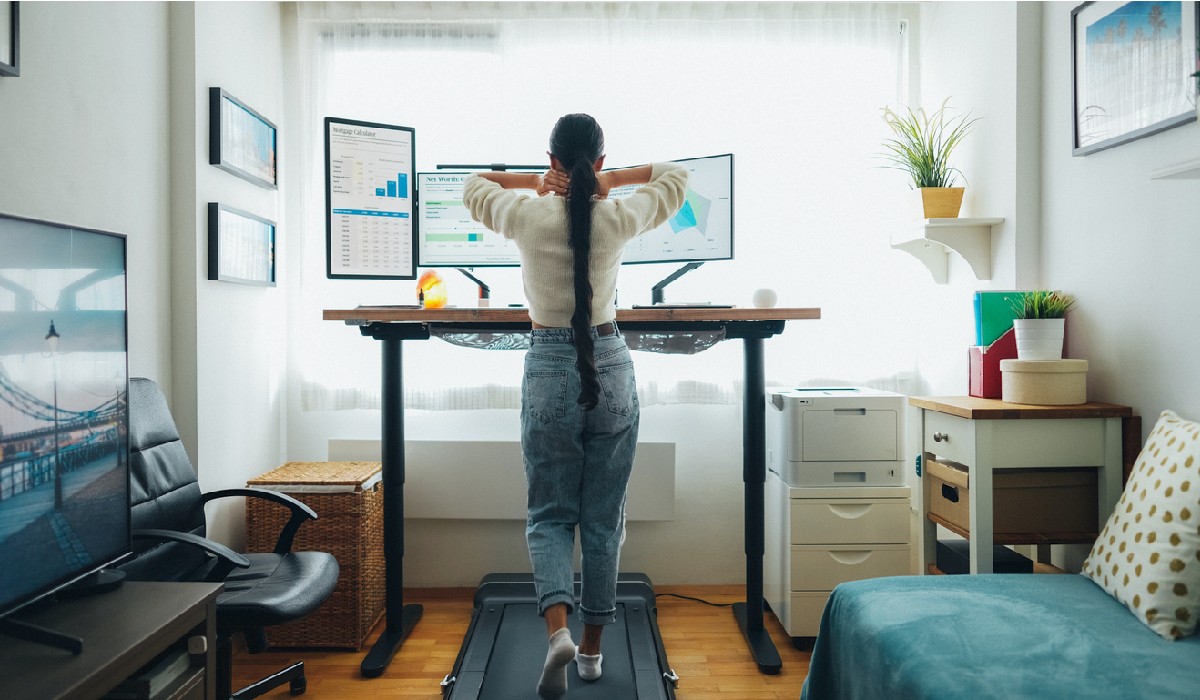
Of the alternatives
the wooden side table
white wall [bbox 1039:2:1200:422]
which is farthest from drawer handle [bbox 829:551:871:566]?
white wall [bbox 1039:2:1200:422]

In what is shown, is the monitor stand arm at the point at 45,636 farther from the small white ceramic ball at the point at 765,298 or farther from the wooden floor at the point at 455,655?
the small white ceramic ball at the point at 765,298

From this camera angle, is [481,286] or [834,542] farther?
[481,286]

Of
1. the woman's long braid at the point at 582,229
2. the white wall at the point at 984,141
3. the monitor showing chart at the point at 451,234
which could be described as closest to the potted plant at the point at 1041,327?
the white wall at the point at 984,141

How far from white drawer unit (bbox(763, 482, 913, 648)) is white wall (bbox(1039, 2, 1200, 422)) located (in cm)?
73

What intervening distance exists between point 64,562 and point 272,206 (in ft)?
6.26

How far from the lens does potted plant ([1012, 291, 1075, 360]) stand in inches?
79.2

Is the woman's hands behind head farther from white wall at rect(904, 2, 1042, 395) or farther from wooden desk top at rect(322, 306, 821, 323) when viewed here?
white wall at rect(904, 2, 1042, 395)

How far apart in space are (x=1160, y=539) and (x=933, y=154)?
165 centimetres

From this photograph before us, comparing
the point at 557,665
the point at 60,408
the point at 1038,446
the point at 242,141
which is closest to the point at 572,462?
the point at 557,665

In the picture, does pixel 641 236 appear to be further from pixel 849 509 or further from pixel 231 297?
pixel 231 297

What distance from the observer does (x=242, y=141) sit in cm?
256

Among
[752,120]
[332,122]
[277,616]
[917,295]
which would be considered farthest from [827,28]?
[277,616]

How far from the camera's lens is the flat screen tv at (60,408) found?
44.9 inches

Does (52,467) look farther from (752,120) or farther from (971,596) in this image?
(752,120)
